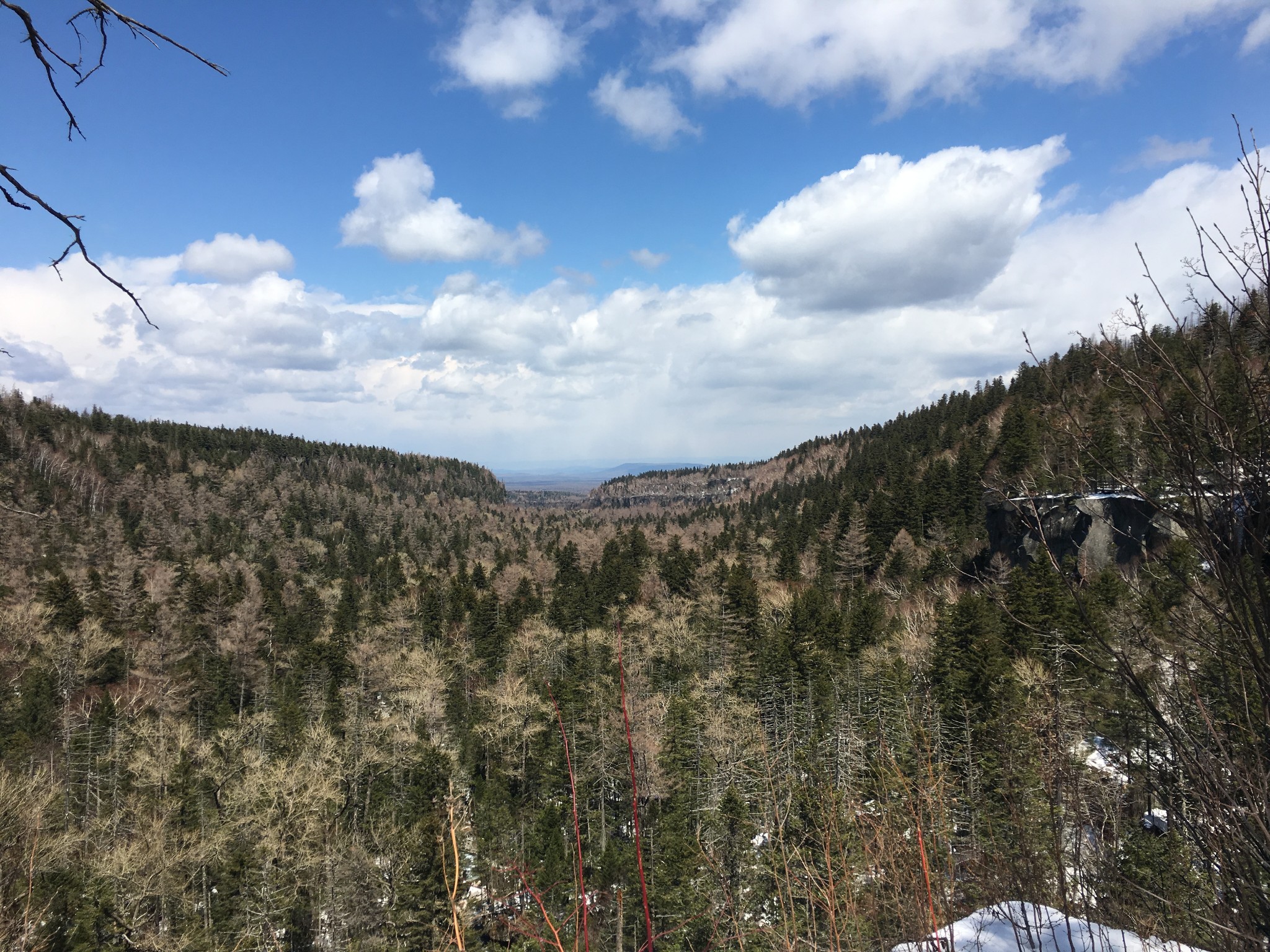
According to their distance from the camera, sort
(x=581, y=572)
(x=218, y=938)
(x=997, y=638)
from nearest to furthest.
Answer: (x=218, y=938), (x=997, y=638), (x=581, y=572)

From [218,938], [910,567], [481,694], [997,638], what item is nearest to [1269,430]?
[218,938]

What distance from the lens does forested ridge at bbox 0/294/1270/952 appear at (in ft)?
11.0

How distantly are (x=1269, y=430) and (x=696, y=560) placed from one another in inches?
2348

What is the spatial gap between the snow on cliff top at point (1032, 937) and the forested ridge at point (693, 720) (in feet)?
0.70

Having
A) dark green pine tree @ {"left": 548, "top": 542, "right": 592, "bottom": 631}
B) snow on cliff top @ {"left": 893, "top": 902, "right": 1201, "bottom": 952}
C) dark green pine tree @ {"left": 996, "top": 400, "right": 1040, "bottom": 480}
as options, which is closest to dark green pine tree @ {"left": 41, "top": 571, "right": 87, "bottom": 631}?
dark green pine tree @ {"left": 548, "top": 542, "right": 592, "bottom": 631}

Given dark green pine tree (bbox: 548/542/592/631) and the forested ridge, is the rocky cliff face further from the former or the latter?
dark green pine tree (bbox: 548/542/592/631)

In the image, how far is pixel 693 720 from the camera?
96.5 feet

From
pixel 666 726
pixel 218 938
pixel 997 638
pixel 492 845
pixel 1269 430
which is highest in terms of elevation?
pixel 1269 430

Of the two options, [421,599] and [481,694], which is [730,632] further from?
[421,599]

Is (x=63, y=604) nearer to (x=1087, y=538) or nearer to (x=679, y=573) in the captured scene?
(x=679, y=573)

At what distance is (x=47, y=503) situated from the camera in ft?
272

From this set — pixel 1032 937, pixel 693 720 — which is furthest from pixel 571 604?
pixel 1032 937

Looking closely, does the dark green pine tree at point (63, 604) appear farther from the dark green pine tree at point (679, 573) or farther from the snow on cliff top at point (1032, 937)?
the snow on cliff top at point (1032, 937)

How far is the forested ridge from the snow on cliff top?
215 millimetres
